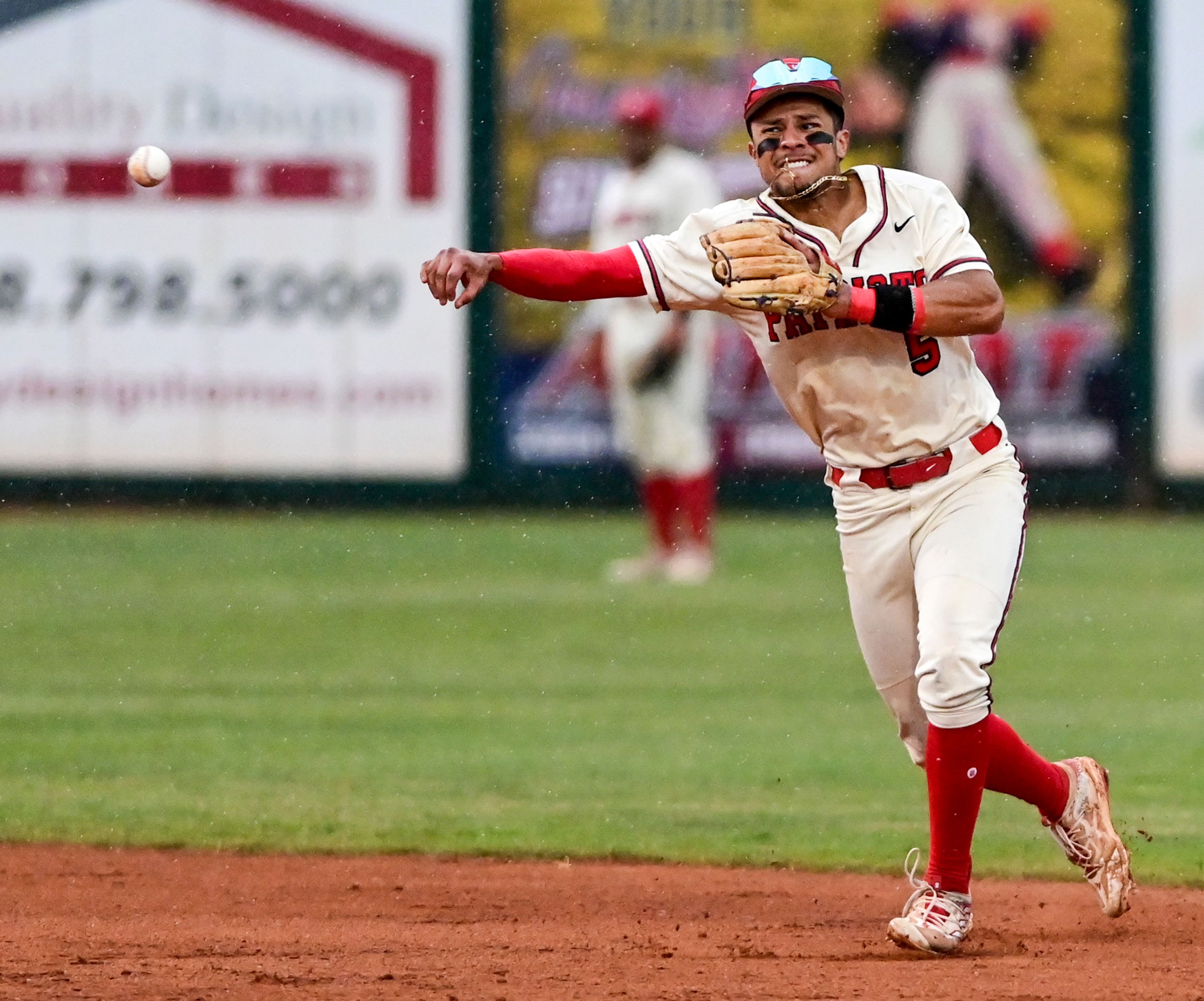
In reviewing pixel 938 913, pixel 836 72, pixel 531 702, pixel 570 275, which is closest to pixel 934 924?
pixel 938 913

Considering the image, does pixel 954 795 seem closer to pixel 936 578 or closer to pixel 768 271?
pixel 936 578

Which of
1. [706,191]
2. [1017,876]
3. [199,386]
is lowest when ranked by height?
[1017,876]

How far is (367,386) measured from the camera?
47.6 ft

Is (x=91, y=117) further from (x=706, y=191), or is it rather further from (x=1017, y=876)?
(x=1017, y=876)

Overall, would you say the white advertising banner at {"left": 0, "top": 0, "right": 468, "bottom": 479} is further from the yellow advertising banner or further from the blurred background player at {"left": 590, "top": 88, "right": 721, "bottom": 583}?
the blurred background player at {"left": 590, "top": 88, "right": 721, "bottom": 583}

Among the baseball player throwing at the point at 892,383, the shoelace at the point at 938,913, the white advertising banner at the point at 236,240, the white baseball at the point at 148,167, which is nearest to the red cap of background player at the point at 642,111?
the white advertising banner at the point at 236,240

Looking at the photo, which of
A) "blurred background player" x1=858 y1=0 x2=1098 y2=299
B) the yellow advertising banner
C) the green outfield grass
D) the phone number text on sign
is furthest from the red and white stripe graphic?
"blurred background player" x1=858 y1=0 x2=1098 y2=299

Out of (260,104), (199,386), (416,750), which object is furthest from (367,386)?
(416,750)

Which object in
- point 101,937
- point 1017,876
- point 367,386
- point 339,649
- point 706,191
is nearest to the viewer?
point 101,937

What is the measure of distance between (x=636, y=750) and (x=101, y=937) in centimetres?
295

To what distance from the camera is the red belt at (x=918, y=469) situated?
4.80 m

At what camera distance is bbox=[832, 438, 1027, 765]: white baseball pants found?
15.2 ft

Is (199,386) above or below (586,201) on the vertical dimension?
below

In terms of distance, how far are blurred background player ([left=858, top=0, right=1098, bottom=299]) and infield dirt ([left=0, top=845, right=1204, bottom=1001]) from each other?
9486 millimetres
